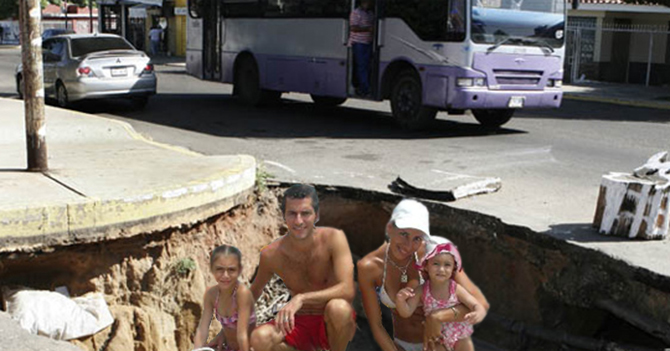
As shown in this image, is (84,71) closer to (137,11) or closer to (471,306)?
(471,306)

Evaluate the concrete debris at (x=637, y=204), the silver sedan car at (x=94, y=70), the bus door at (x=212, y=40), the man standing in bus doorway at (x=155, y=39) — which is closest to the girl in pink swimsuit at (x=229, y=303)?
the concrete debris at (x=637, y=204)

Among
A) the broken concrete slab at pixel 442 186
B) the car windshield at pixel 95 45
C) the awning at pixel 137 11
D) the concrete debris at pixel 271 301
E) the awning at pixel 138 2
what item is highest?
the awning at pixel 138 2

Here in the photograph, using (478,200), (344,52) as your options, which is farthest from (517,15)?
(478,200)

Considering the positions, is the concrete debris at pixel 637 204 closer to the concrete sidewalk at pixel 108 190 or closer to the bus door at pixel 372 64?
the concrete sidewalk at pixel 108 190

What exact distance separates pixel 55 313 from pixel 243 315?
147 cm

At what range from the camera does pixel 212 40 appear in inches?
671

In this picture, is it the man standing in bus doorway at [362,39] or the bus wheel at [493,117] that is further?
the bus wheel at [493,117]

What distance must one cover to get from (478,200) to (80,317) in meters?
3.58

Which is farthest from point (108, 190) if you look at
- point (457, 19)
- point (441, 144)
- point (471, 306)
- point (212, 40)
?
point (212, 40)

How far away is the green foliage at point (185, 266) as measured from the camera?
5.95m

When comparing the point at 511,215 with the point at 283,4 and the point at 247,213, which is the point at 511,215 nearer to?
the point at 247,213

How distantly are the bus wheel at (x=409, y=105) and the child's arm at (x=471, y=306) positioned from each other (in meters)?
8.23

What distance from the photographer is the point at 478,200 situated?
7047 mm

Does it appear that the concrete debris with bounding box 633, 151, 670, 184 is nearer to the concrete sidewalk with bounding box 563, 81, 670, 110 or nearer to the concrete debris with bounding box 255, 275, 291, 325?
the concrete debris with bounding box 255, 275, 291, 325
